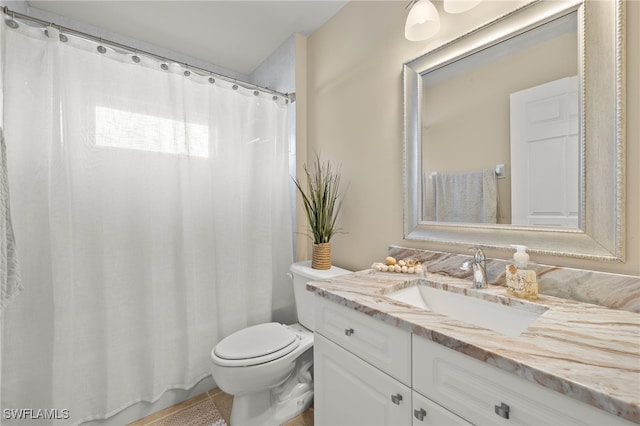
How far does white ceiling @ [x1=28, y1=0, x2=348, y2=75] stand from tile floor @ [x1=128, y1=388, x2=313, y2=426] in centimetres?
238

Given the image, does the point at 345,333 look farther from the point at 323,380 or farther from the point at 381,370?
the point at 323,380

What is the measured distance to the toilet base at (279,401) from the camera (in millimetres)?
1435

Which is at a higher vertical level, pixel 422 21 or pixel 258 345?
pixel 422 21

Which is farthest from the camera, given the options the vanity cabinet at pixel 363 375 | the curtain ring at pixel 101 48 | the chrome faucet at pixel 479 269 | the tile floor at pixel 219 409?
the tile floor at pixel 219 409

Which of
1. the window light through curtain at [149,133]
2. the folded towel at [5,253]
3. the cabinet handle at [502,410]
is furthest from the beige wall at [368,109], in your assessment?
the folded towel at [5,253]

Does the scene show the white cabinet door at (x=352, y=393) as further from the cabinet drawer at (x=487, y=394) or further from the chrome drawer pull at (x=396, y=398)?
the cabinet drawer at (x=487, y=394)

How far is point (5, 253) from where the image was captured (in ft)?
2.94

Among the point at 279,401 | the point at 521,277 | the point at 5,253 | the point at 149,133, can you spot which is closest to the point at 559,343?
the point at 521,277

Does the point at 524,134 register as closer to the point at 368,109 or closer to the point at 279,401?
the point at 368,109

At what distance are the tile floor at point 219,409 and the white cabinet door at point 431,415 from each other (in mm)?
964

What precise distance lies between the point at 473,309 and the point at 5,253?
154cm

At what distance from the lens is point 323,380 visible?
1.14m

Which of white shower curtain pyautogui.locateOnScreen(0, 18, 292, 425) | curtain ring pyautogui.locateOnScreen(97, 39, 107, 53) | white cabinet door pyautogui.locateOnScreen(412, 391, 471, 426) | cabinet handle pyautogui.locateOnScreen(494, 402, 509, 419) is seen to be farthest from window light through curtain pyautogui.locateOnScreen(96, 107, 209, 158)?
cabinet handle pyautogui.locateOnScreen(494, 402, 509, 419)

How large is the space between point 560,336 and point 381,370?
1.57 feet
